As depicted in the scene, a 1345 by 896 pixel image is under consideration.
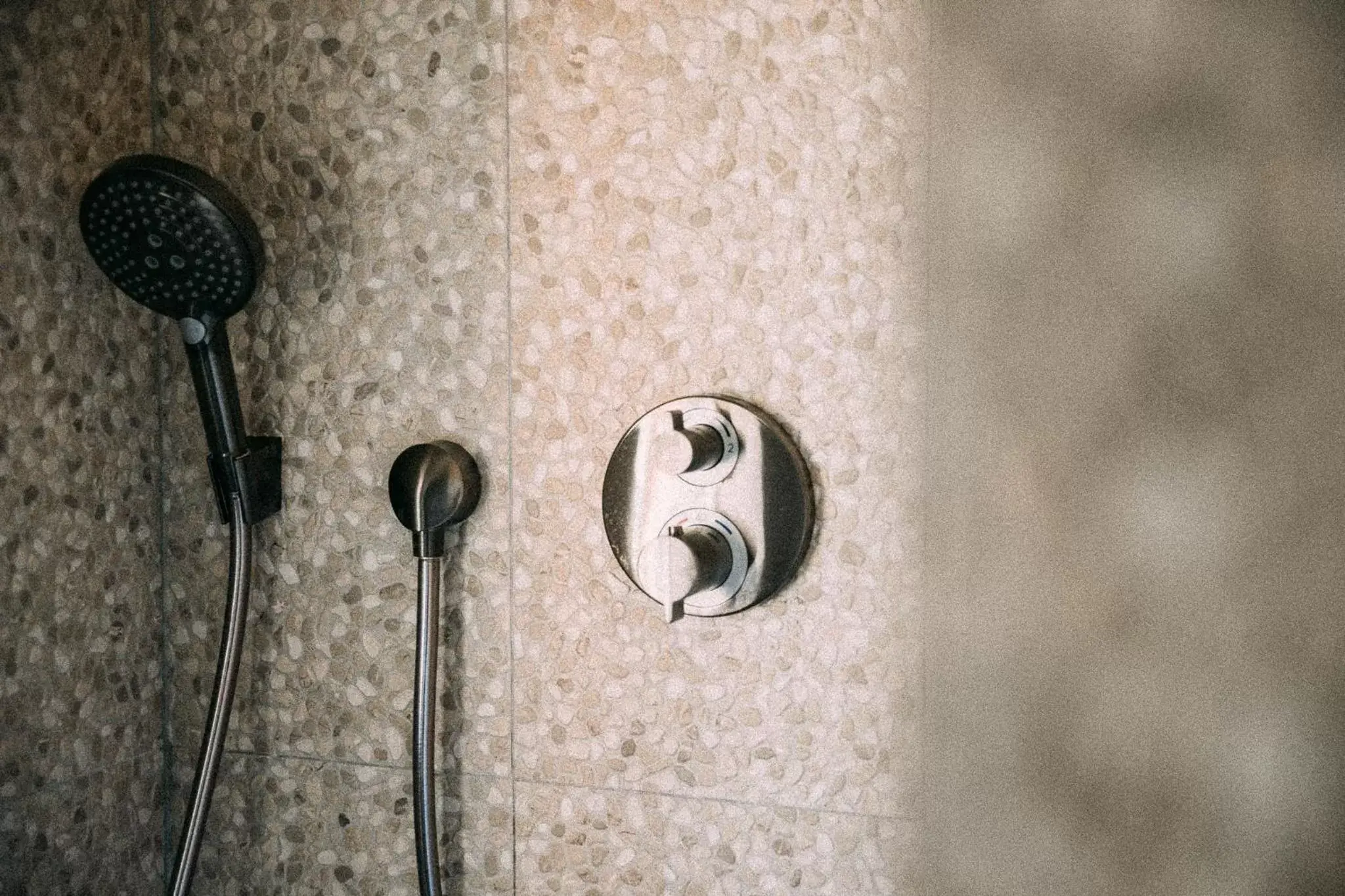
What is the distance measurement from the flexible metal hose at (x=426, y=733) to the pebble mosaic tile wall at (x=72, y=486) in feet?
1.03

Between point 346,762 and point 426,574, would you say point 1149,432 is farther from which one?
point 346,762

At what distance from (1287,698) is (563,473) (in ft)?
2.07

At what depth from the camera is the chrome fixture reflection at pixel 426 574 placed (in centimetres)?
88

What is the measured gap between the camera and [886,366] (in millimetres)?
817

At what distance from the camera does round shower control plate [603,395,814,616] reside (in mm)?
838

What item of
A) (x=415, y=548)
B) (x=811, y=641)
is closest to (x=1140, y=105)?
(x=811, y=641)

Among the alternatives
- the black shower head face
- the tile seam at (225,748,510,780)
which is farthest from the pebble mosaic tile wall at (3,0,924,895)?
the black shower head face

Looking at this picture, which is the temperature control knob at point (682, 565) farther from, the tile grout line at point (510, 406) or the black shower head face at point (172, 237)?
the black shower head face at point (172, 237)

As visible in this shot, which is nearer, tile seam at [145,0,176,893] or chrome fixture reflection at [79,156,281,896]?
chrome fixture reflection at [79,156,281,896]

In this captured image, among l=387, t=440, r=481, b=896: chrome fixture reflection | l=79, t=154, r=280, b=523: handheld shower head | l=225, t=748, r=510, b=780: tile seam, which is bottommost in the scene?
l=225, t=748, r=510, b=780: tile seam

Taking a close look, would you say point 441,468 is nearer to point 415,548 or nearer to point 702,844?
point 415,548

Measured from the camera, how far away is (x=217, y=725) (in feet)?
2.96

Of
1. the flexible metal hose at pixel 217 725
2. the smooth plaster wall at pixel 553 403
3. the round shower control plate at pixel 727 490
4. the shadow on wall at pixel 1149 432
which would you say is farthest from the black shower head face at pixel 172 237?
the shadow on wall at pixel 1149 432

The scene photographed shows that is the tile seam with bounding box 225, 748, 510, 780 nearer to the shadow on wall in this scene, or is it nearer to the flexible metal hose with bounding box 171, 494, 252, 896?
the flexible metal hose with bounding box 171, 494, 252, 896
